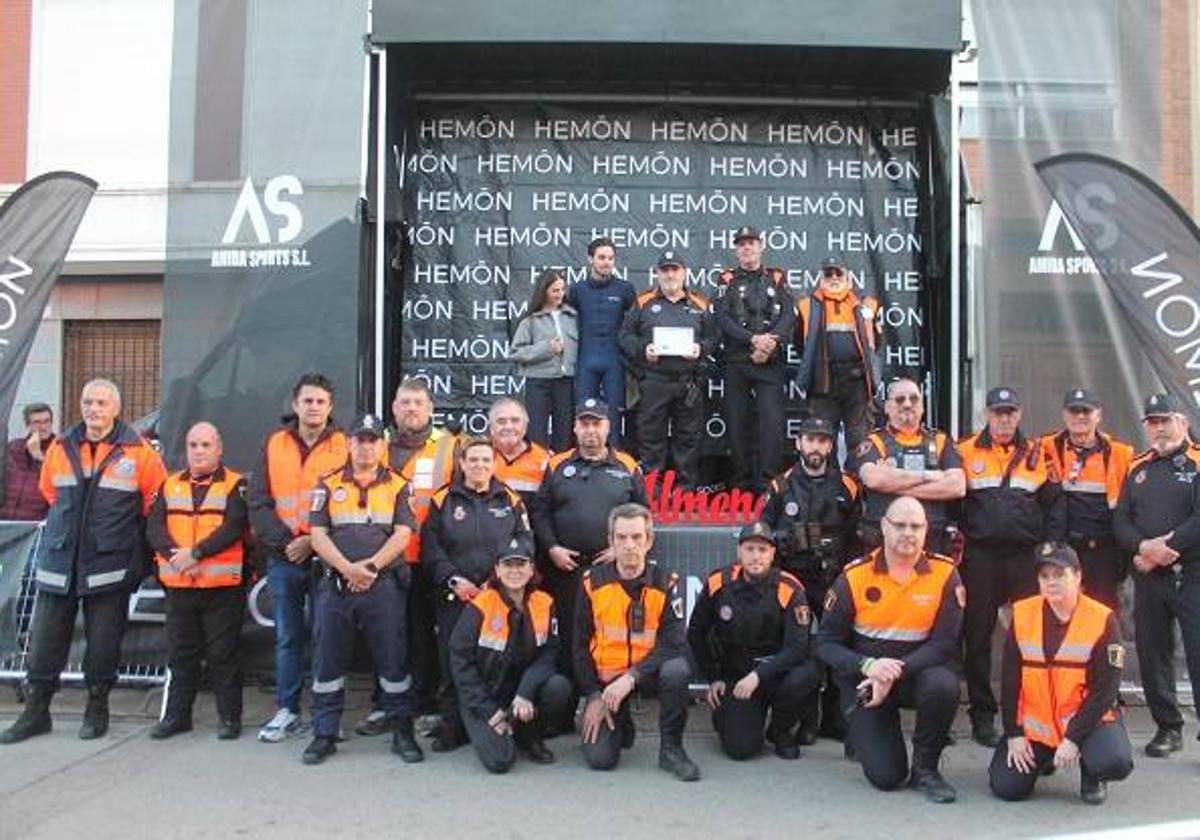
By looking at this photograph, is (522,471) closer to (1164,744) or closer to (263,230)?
(263,230)

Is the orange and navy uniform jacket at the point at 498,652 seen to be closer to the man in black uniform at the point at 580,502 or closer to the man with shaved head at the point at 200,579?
the man in black uniform at the point at 580,502

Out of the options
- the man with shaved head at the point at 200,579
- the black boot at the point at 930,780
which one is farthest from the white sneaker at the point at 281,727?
the black boot at the point at 930,780

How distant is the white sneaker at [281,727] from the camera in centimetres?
616

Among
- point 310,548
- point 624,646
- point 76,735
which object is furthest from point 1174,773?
point 76,735

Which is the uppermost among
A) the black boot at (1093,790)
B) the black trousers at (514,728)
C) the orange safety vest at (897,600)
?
the orange safety vest at (897,600)

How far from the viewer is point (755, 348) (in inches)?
293

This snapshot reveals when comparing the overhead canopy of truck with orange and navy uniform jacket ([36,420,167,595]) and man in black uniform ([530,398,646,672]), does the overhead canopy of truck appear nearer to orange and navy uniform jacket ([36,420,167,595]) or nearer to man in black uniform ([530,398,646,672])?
man in black uniform ([530,398,646,672])

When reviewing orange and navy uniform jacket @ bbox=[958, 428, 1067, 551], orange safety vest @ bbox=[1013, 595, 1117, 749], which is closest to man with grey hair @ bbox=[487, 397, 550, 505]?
orange and navy uniform jacket @ bbox=[958, 428, 1067, 551]

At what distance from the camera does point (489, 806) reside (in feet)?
16.7

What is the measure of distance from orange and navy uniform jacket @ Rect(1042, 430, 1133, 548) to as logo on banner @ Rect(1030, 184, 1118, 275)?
57.1 inches

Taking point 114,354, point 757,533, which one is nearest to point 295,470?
point 757,533

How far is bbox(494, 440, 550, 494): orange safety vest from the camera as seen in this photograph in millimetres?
6523

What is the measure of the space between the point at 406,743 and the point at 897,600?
256cm

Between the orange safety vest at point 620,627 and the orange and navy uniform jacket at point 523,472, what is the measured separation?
0.92 m
